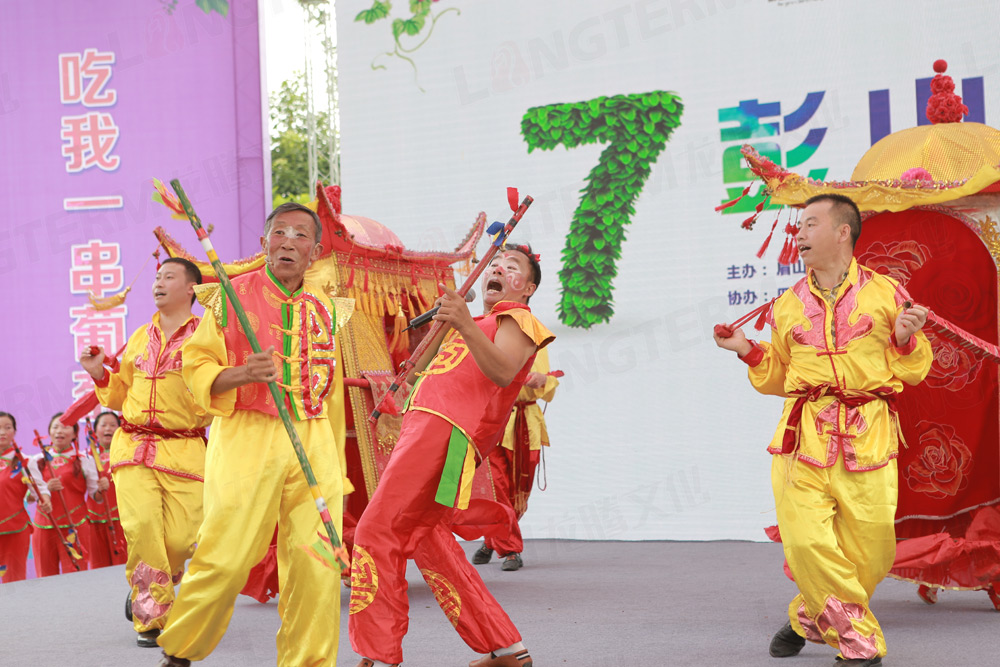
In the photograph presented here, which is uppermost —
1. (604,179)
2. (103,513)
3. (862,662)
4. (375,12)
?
(375,12)

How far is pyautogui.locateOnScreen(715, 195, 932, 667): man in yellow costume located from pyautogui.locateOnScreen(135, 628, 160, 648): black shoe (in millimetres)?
2190

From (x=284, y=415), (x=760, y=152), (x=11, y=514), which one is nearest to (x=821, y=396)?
(x=284, y=415)

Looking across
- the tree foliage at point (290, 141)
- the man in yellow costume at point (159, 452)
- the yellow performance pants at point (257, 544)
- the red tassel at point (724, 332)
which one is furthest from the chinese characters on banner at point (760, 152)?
the tree foliage at point (290, 141)

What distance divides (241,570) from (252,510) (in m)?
0.15

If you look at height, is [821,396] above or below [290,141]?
below

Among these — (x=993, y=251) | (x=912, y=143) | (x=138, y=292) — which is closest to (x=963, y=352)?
(x=993, y=251)

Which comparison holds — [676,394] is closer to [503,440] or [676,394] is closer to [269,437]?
[503,440]

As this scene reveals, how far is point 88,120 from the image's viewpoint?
24.6 feet

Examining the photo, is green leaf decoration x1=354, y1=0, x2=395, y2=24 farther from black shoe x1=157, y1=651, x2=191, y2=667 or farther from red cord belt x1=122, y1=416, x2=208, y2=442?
black shoe x1=157, y1=651, x2=191, y2=667

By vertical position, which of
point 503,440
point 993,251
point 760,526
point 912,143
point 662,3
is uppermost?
point 662,3

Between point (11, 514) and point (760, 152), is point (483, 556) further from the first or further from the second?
point (11, 514)

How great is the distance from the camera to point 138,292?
757cm

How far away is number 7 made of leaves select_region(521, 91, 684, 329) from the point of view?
6.64 meters

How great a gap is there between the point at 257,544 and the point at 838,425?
1.72m
